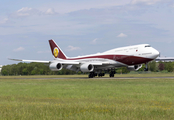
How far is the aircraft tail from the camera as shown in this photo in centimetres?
6747

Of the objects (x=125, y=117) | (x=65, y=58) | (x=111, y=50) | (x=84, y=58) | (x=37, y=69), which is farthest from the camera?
(x=37, y=69)

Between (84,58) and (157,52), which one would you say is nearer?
(157,52)

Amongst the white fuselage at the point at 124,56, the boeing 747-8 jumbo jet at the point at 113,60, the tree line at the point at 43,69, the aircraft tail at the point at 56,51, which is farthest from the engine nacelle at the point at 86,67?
the tree line at the point at 43,69

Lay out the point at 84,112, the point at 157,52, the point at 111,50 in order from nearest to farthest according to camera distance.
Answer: the point at 84,112 < the point at 157,52 < the point at 111,50

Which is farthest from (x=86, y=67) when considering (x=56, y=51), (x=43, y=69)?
(x=43, y=69)

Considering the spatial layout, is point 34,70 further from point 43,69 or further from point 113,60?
point 113,60

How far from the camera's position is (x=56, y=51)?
2680 inches

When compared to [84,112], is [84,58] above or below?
above

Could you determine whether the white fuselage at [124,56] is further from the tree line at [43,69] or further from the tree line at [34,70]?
the tree line at [34,70]

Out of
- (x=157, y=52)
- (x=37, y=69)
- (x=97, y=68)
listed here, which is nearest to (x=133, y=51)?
(x=157, y=52)

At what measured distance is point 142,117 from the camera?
10.6 metres

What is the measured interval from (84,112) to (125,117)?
6.83 feet

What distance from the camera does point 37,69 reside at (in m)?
135

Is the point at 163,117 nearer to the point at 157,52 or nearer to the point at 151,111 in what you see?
the point at 151,111
